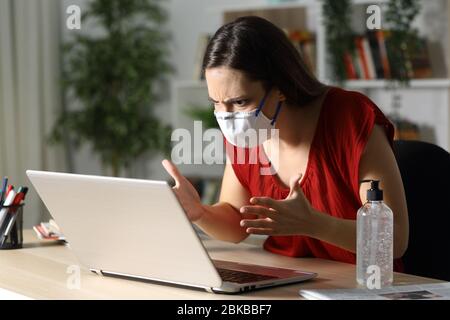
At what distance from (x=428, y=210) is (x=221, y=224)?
470mm

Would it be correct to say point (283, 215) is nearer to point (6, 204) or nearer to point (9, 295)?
point (9, 295)

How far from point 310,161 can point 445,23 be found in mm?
1956

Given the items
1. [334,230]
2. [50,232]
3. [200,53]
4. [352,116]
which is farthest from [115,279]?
[200,53]

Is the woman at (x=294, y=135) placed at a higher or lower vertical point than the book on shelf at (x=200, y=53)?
lower

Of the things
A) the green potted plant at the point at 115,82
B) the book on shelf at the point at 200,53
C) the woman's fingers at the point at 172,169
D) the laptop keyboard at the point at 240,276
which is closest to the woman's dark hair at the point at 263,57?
the woman's fingers at the point at 172,169

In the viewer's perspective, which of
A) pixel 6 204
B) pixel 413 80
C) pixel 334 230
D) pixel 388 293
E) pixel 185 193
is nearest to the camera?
pixel 388 293

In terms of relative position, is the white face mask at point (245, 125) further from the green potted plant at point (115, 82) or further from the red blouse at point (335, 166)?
the green potted plant at point (115, 82)

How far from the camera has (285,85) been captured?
1723 mm

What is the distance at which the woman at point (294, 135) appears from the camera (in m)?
1.64

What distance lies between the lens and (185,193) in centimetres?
166

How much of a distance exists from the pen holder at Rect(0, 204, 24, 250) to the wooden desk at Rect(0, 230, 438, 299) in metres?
0.03

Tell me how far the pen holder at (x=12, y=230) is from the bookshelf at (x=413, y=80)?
2107mm

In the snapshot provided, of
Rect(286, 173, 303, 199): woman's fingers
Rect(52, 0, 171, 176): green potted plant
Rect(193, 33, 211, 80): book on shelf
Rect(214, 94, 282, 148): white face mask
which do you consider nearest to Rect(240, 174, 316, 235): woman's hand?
Rect(286, 173, 303, 199): woman's fingers
